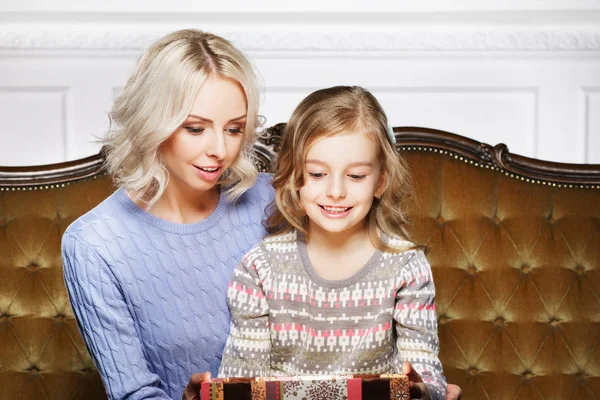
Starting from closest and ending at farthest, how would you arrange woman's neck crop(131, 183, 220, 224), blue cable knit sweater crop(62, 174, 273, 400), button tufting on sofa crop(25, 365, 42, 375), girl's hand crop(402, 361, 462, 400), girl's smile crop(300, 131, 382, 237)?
1. girl's hand crop(402, 361, 462, 400)
2. girl's smile crop(300, 131, 382, 237)
3. blue cable knit sweater crop(62, 174, 273, 400)
4. woman's neck crop(131, 183, 220, 224)
5. button tufting on sofa crop(25, 365, 42, 375)

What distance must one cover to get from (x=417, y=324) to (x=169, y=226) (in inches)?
26.5

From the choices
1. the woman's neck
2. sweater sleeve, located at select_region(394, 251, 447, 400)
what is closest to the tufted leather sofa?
the woman's neck

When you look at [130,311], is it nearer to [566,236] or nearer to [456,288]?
[456,288]

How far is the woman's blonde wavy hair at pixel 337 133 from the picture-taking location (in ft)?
5.82

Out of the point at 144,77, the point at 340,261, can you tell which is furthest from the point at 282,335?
the point at 144,77

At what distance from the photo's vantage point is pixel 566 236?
252cm

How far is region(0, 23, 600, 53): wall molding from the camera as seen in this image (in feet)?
9.04

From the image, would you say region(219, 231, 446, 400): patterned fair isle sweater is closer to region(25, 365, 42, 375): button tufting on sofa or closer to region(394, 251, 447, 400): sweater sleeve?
region(394, 251, 447, 400): sweater sleeve

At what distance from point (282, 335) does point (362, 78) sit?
49.3 inches

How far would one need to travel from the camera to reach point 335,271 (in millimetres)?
1858

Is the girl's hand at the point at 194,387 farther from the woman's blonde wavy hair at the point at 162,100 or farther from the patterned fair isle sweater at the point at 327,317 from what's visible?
the woman's blonde wavy hair at the point at 162,100

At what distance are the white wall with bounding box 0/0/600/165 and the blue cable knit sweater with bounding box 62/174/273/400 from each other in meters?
0.94

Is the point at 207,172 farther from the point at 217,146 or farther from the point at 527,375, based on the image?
the point at 527,375

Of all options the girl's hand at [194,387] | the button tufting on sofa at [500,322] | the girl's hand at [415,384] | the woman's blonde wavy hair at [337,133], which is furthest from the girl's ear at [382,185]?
the button tufting on sofa at [500,322]
